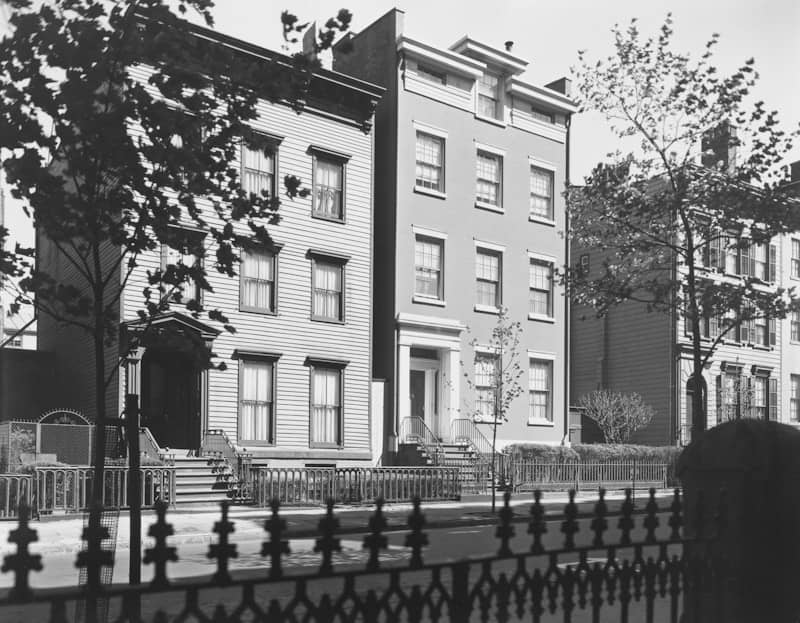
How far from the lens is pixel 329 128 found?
99.9 ft

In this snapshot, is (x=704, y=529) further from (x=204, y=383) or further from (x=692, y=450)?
(x=204, y=383)

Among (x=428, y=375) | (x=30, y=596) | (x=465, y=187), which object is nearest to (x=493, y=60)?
(x=465, y=187)

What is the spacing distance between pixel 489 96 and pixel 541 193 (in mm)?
4437

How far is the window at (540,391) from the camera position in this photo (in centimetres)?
3547

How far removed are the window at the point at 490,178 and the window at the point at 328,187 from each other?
633 cm

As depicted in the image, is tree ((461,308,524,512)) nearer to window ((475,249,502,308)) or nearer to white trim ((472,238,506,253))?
window ((475,249,502,308))

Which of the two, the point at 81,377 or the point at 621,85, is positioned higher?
the point at 621,85

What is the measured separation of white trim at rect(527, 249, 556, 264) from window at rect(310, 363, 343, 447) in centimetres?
1007

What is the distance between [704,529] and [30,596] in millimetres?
3422

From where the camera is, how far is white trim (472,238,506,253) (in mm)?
34062

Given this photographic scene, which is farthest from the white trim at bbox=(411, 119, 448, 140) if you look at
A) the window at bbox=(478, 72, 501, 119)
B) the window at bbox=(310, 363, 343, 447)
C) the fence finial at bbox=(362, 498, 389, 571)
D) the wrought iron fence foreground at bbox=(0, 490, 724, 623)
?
the fence finial at bbox=(362, 498, 389, 571)

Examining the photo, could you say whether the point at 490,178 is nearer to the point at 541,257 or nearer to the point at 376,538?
the point at 541,257

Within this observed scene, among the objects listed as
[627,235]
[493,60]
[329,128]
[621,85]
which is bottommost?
[627,235]

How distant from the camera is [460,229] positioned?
33.6 metres
